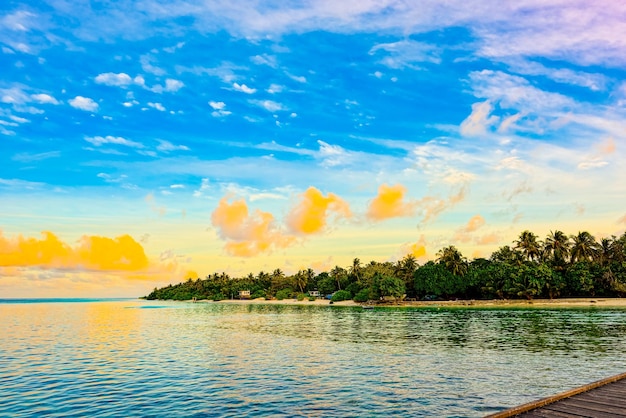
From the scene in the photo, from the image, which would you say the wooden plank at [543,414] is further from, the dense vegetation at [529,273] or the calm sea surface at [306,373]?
the dense vegetation at [529,273]

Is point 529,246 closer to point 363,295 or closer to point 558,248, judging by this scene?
point 558,248

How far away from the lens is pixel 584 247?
14038 centimetres

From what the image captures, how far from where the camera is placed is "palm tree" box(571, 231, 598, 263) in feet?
461

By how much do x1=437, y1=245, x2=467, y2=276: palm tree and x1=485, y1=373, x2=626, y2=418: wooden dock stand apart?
142 metres

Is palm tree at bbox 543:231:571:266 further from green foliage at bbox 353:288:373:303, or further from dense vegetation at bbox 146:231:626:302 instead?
green foliage at bbox 353:288:373:303

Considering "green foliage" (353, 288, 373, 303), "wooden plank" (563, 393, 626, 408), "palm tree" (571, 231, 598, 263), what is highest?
"palm tree" (571, 231, 598, 263)

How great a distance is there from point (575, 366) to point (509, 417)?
76.4 feet

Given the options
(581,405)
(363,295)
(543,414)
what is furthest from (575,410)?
(363,295)

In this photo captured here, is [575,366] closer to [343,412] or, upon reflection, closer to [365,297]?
[343,412]

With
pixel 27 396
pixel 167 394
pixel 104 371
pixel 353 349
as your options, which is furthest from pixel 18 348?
pixel 353 349

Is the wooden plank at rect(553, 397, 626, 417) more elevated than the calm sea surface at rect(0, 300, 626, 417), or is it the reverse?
the wooden plank at rect(553, 397, 626, 417)

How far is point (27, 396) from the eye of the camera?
28.3m

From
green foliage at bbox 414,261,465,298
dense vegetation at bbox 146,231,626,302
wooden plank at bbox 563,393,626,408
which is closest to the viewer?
wooden plank at bbox 563,393,626,408

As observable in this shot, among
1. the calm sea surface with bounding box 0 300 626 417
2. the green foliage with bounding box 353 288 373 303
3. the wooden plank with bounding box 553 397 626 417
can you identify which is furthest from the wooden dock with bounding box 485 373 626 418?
the green foliage with bounding box 353 288 373 303
